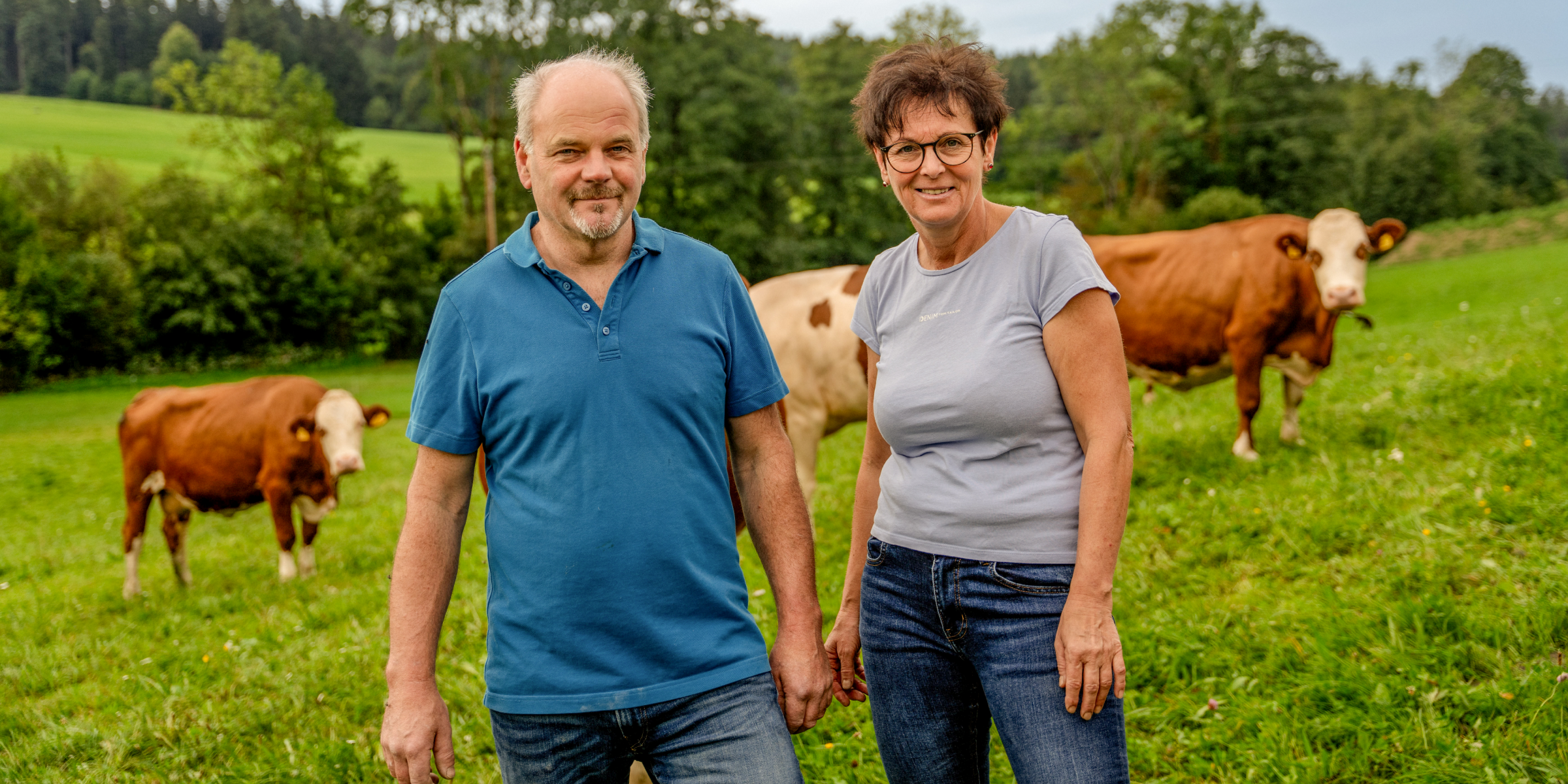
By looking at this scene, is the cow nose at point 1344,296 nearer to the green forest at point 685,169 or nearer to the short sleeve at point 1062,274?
the short sleeve at point 1062,274

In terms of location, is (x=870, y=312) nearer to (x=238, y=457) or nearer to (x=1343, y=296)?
(x=1343, y=296)

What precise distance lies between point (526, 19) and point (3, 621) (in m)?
38.3

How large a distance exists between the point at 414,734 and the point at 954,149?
1.84 m

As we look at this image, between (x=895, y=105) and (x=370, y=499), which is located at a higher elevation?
(x=895, y=105)

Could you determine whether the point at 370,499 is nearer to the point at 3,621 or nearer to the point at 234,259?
the point at 3,621

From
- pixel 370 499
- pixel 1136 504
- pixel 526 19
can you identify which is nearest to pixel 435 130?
pixel 526 19

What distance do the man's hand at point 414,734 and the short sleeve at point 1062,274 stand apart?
1.63 metres

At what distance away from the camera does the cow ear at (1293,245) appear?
709 centimetres

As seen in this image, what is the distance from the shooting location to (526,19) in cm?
4134

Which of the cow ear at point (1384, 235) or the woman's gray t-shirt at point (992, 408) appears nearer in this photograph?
the woman's gray t-shirt at point (992, 408)

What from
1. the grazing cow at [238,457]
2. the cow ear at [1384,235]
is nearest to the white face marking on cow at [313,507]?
the grazing cow at [238,457]

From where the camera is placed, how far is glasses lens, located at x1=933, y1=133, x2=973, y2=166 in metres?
2.32

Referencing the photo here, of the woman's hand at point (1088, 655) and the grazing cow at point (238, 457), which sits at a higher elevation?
the woman's hand at point (1088, 655)

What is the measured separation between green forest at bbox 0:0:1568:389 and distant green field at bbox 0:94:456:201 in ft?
17.2
